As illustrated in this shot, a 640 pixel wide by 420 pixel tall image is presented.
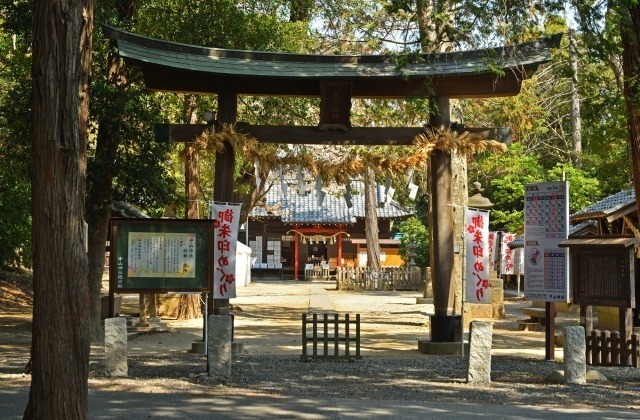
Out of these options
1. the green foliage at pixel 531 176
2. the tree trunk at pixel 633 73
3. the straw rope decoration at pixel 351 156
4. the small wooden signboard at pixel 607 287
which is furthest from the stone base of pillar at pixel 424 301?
the tree trunk at pixel 633 73

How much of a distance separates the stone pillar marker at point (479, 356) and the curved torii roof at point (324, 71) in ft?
15.9

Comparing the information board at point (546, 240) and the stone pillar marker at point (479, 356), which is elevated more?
the information board at point (546, 240)

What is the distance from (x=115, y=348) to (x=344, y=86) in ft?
20.6

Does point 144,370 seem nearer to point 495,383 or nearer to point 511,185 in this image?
point 495,383

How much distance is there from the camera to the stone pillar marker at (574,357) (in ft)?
37.2

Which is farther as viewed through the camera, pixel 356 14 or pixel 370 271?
pixel 370 271

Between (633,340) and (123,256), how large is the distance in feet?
25.4

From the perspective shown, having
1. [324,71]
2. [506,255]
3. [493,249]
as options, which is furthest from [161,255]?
[506,255]

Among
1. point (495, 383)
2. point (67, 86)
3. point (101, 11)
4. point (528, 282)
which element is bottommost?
point (495, 383)

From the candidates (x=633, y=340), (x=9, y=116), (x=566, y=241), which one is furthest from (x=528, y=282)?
(x=9, y=116)

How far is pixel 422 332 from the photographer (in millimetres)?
19953

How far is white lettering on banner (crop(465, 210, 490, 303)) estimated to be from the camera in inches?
578

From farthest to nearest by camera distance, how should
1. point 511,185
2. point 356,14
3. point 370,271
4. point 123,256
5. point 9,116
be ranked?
point 370,271, point 511,185, point 356,14, point 9,116, point 123,256

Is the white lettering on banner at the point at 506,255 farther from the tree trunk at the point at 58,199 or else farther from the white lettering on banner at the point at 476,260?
the tree trunk at the point at 58,199
